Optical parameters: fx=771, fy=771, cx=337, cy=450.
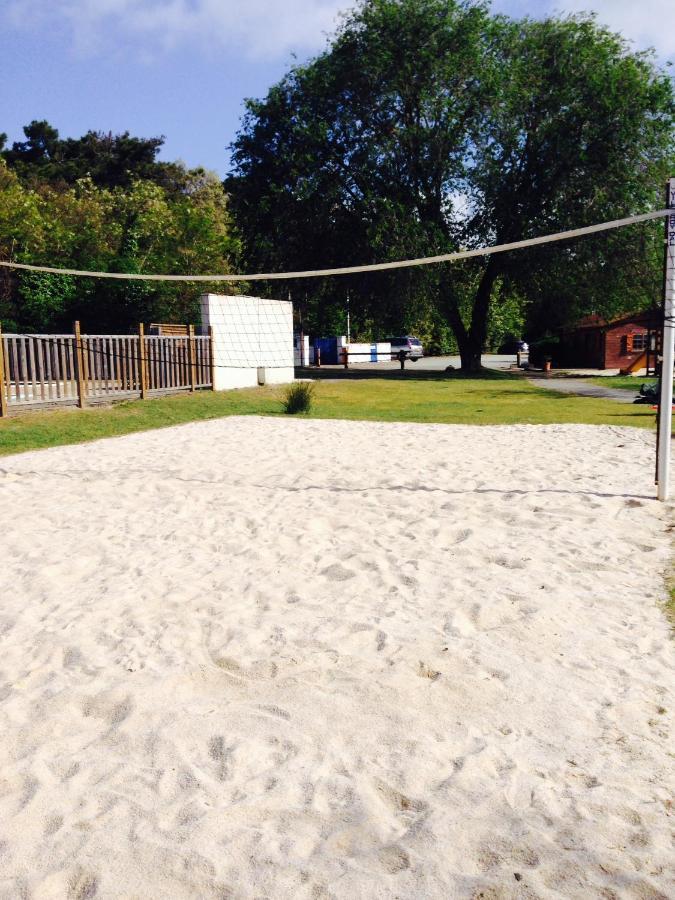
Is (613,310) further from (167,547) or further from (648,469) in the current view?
(167,547)

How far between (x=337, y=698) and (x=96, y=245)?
107 feet

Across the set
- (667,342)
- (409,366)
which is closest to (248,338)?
(667,342)

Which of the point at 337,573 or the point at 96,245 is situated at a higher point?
the point at 96,245

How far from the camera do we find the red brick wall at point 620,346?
3622 centimetres

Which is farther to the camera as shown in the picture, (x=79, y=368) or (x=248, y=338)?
(x=248, y=338)

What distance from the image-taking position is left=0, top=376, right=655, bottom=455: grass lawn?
12484mm

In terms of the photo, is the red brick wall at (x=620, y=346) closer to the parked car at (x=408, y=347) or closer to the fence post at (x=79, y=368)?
the parked car at (x=408, y=347)

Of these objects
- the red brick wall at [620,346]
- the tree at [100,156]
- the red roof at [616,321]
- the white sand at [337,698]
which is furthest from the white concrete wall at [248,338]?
the tree at [100,156]

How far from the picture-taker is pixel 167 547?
18.3 ft

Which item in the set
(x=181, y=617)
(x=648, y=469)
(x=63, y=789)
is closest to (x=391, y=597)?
(x=181, y=617)

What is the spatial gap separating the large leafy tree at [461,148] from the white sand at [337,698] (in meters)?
22.0

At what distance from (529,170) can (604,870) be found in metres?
29.5

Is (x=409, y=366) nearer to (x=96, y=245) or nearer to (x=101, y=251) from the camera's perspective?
(x=101, y=251)

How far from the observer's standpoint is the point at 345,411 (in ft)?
52.3
